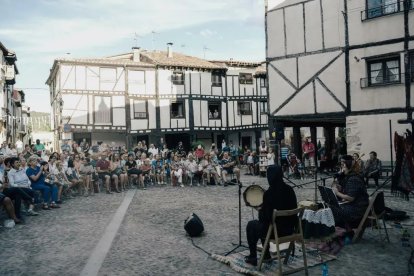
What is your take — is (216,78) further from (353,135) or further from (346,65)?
(353,135)

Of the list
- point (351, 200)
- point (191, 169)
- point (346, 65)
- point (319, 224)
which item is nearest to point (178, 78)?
point (191, 169)

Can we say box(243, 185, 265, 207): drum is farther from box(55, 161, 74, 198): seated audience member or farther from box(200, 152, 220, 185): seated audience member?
box(200, 152, 220, 185): seated audience member

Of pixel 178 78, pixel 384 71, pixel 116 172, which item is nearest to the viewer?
pixel 116 172

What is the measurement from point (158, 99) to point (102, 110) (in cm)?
434

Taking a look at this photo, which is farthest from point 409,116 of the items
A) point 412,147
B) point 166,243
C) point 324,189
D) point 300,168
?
point 166,243

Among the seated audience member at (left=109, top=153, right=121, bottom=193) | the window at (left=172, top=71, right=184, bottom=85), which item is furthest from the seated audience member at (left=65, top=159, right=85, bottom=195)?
the window at (left=172, top=71, right=184, bottom=85)

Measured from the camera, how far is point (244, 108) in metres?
33.4

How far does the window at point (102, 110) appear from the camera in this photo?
26953 millimetres

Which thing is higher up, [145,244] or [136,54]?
[136,54]

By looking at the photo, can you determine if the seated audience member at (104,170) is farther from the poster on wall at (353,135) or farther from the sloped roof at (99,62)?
the sloped roof at (99,62)

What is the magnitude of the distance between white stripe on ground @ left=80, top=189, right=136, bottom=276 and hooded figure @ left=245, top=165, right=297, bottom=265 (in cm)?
228

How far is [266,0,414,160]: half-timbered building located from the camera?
15023mm

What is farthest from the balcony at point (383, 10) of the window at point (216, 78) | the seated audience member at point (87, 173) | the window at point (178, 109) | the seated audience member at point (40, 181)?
the window at point (216, 78)

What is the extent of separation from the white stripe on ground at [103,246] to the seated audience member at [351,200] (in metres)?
4.00
